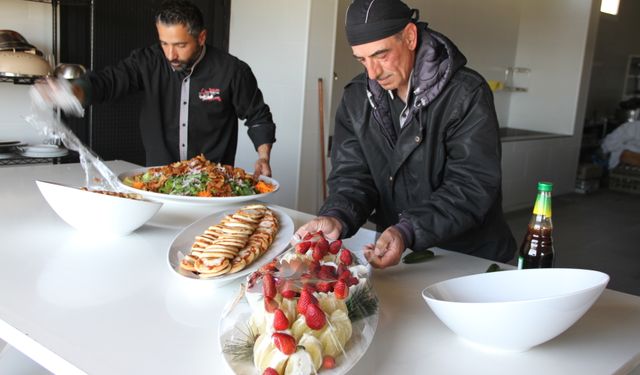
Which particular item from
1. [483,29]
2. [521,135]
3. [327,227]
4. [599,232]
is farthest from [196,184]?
[521,135]

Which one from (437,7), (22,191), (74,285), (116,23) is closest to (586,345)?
(74,285)

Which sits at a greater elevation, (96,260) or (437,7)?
(437,7)

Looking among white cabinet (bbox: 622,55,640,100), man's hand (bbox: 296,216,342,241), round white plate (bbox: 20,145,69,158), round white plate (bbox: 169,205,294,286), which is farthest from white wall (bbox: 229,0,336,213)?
white cabinet (bbox: 622,55,640,100)

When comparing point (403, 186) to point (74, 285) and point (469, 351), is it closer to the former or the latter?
point (469, 351)

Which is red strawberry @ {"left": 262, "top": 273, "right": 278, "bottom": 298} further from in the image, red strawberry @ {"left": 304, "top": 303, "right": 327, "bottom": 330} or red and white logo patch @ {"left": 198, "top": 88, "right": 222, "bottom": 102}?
red and white logo patch @ {"left": 198, "top": 88, "right": 222, "bottom": 102}

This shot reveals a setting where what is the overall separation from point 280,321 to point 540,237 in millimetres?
664

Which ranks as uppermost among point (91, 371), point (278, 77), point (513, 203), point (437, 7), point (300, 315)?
point (437, 7)

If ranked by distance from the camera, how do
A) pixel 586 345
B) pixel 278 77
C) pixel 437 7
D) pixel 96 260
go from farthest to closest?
1. pixel 437 7
2. pixel 278 77
3. pixel 96 260
4. pixel 586 345

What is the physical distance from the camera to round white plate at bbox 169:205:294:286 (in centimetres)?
133

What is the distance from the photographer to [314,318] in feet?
3.15

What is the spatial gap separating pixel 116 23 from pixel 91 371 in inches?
122

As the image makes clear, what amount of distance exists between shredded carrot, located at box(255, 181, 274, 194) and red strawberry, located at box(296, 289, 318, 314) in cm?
118

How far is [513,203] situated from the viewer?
627 centimetres

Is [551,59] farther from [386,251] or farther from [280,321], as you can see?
[280,321]
